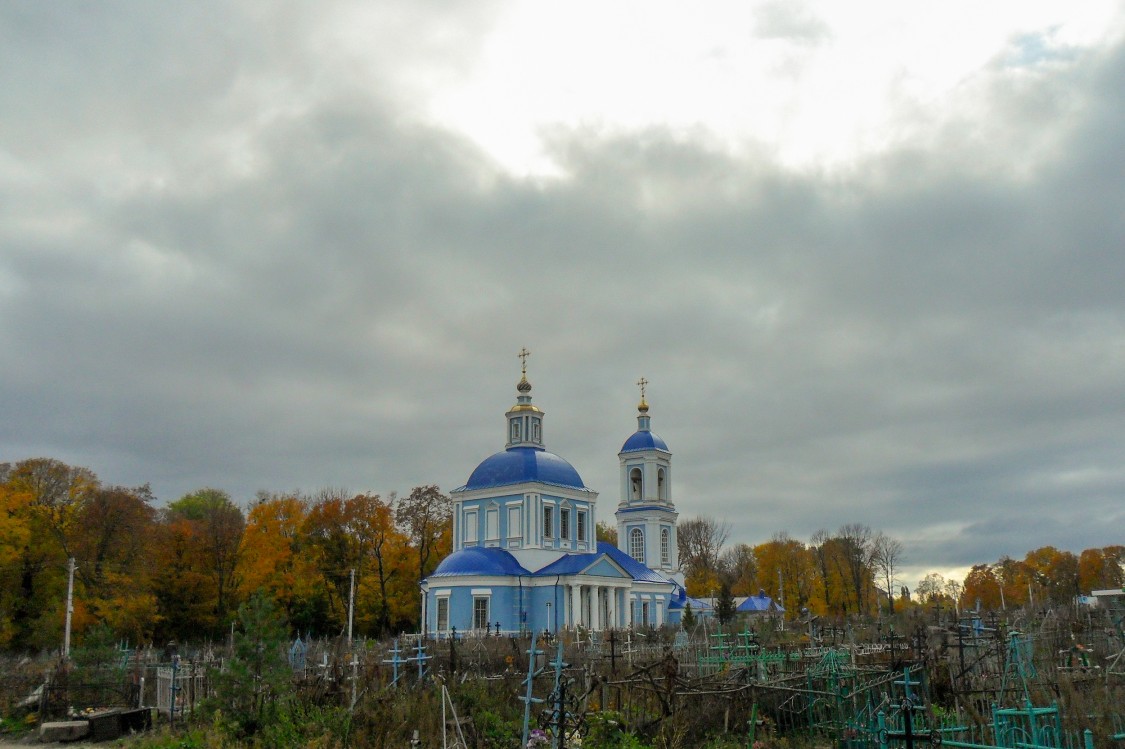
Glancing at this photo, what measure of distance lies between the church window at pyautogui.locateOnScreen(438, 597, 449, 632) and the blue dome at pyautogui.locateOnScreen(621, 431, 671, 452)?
1806 cm

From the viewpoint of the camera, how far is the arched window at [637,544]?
57691 millimetres

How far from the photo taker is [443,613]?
44.6m

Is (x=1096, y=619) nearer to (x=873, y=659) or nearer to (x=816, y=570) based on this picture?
(x=873, y=659)

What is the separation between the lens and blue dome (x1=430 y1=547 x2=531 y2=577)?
147 feet

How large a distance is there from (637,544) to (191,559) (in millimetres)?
25842

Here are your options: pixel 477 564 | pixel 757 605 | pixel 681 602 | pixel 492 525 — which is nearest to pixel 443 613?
pixel 477 564

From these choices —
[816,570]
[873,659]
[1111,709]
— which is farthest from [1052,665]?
[816,570]

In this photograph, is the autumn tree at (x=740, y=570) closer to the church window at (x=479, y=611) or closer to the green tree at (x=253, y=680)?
the church window at (x=479, y=611)

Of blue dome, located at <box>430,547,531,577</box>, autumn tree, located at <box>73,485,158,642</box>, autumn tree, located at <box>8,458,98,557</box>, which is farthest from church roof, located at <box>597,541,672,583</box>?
autumn tree, located at <box>8,458,98,557</box>

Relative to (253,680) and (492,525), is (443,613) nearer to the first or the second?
(492,525)

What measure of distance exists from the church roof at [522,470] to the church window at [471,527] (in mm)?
1451

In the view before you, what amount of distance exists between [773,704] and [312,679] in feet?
27.8

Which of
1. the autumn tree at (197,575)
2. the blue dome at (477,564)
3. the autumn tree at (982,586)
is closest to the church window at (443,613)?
the blue dome at (477,564)

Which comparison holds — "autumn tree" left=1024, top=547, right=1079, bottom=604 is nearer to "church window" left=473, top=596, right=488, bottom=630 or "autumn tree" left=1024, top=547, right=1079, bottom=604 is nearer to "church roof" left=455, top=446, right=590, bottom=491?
"church roof" left=455, top=446, right=590, bottom=491
